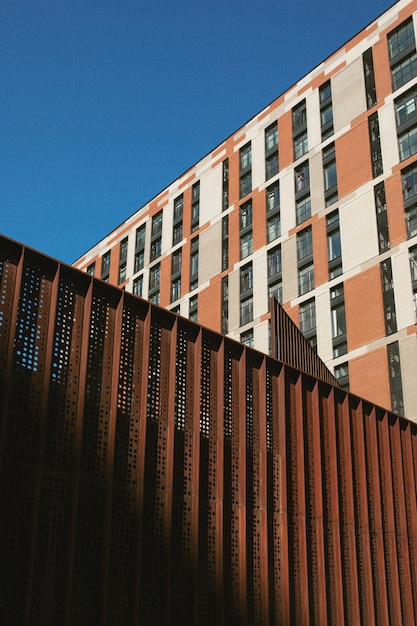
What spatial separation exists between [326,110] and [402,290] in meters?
14.8

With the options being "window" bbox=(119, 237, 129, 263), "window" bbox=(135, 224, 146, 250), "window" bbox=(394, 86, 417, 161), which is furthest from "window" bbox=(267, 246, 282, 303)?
"window" bbox=(119, 237, 129, 263)

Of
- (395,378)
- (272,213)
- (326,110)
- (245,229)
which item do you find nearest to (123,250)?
(245,229)

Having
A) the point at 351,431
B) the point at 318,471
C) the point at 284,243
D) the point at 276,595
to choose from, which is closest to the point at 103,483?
the point at 276,595

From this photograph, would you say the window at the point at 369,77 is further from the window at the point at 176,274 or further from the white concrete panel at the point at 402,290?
the window at the point at 176,274

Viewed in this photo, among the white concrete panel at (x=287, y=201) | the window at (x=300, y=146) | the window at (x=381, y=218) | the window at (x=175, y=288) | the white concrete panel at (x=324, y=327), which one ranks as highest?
the window at (x=300, y=146)

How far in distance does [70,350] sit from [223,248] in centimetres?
3701

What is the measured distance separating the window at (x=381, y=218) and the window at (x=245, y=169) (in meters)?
11.5

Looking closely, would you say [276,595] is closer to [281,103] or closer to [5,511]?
[5,511]

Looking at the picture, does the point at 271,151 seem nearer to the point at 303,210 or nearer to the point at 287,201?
the point at 287,201

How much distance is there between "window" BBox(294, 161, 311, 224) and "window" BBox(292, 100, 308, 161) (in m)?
1.02

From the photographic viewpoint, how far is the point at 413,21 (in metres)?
41.1

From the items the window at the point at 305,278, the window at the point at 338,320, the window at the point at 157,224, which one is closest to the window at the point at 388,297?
the window at the point at 338,320

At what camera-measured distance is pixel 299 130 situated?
47.2 metres

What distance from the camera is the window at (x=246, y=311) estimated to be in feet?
151
